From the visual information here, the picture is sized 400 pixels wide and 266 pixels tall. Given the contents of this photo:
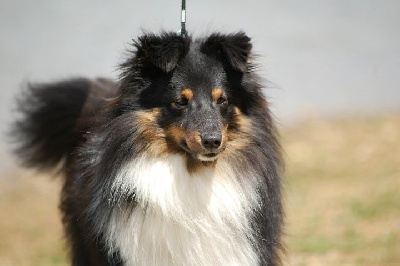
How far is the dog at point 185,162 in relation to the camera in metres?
4.27

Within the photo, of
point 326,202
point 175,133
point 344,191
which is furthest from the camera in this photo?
point 344,191

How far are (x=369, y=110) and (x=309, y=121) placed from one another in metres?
1.28

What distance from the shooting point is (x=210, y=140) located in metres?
4.10

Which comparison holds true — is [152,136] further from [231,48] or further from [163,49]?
[231,48]

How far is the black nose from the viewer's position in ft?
13.4

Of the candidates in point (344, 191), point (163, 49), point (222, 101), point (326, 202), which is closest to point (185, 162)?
point (222, 101)

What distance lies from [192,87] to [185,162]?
0.44 m

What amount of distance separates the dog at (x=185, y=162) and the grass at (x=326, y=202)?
5.70 ft

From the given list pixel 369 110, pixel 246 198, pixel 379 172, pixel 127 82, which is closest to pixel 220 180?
pixel 246 198

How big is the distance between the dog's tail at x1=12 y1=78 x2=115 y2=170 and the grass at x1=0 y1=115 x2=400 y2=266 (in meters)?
0.33

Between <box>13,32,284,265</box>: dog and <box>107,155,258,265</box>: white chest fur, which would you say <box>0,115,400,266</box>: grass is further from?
<box>107,155,258,265</box>: white chest fur

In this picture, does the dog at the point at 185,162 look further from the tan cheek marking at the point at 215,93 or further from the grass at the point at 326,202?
the grass at the point at 326,202

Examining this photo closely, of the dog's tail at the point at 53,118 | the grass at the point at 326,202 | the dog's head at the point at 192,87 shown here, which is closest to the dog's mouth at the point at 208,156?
the dog's head at the point at 192,87

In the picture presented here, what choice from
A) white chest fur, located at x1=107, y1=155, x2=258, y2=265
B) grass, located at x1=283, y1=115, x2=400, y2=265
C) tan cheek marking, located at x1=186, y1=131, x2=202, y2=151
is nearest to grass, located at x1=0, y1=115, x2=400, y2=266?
grass, located at x1=283, y1=115, x2=400, y2=265
